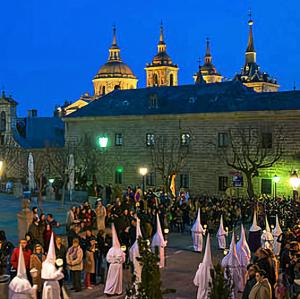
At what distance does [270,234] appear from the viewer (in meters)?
19.0

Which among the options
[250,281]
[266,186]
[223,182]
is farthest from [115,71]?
[250,281]

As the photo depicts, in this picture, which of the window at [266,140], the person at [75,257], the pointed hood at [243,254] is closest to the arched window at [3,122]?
the window at [266,140]

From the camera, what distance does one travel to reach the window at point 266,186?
1460 inches

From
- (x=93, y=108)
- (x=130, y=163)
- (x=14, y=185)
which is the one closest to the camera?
(x=14, y=185)

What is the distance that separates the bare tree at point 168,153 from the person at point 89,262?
24212 millimetres

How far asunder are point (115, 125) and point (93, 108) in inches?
135

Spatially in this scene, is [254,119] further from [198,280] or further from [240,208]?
[198,280]

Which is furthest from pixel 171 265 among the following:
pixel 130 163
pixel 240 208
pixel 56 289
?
pixel 130 163

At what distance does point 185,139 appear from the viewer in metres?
41.1

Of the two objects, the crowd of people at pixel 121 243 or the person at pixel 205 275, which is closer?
the crowd of people at pixel 121 243

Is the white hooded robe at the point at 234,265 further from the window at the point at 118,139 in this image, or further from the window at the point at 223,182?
the window at the point at 118,139

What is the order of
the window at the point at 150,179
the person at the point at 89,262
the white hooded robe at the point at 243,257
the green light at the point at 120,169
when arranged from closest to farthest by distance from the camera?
1. the white hooded robe at the point at 243,257
2. the person at the point at 89,262
3. the window at the point at 150,179
4. the green light at the point at 120,169

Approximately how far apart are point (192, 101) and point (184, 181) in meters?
6.01

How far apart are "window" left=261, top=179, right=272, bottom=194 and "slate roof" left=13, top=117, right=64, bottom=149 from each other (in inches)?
1008
